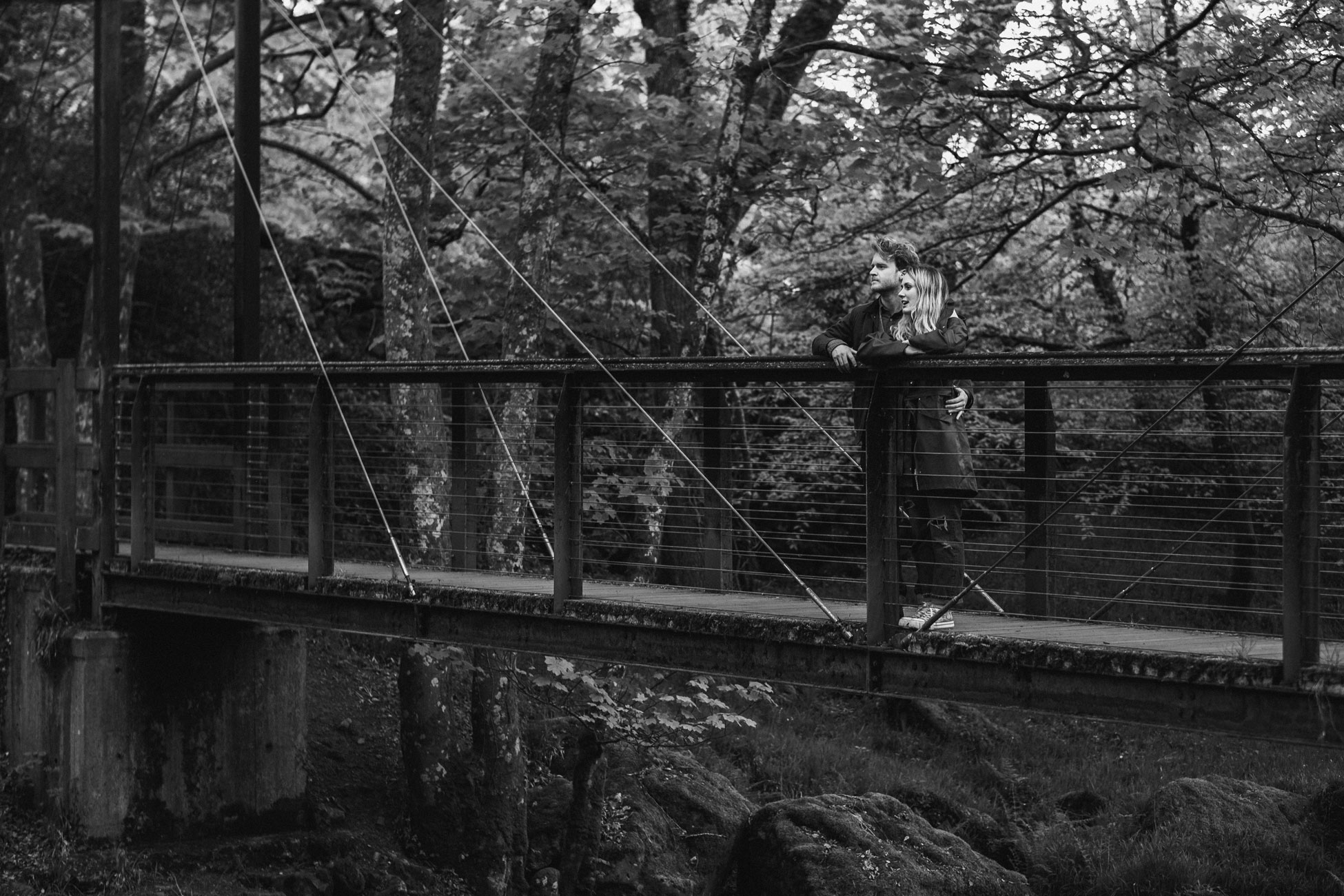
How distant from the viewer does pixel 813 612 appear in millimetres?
7160

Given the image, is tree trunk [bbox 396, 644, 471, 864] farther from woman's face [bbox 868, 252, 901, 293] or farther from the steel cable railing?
woman's face [bbox 868, 252, 901, 293]

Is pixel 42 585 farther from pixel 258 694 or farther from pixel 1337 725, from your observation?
pixel 1337 725

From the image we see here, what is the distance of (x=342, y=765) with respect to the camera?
1214 centimetres

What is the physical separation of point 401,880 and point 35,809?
8.96 feet

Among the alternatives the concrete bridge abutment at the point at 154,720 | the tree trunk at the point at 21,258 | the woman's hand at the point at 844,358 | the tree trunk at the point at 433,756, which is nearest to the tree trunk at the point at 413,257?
the tree trunk at the point at 433,756

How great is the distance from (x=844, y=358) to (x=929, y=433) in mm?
523

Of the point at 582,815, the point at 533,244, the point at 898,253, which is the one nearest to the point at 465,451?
the point at 533,244

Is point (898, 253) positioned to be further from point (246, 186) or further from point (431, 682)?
point (246, 186)

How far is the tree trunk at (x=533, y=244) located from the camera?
10.5 metres

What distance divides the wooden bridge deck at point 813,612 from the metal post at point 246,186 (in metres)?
1.98

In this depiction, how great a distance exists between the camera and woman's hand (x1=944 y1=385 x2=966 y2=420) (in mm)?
6512

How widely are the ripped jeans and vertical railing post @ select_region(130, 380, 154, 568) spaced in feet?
19.0

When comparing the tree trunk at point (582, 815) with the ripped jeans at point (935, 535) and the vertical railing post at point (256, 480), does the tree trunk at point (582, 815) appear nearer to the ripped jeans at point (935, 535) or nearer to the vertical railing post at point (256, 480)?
the vertical railing post at point (256, 480)

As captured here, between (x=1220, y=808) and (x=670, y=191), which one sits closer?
(x=1220, y=808)
